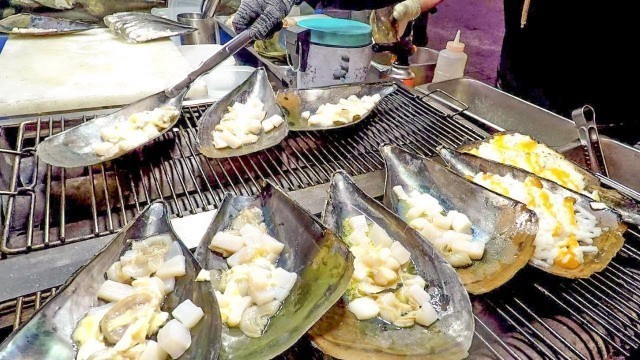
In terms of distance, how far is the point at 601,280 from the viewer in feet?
5.57

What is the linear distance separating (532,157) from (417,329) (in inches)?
58.7

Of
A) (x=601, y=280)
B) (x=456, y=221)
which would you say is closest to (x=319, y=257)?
(x=456, y=221)

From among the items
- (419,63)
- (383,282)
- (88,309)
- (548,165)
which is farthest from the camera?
(419,63)

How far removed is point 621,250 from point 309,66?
92.2 inches

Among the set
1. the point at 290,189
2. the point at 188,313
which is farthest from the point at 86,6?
the point at 188,313

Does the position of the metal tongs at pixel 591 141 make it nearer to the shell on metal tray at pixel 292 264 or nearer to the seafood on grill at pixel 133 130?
the shell on metal tray at pixel 292 264

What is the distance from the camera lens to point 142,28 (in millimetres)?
3844

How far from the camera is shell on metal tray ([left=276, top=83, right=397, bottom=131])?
2.65m

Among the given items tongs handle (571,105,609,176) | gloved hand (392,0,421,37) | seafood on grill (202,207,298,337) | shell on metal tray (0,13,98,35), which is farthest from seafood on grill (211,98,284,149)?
shell on metal tray (0,13,98,35)

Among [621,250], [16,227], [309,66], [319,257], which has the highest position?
[309,66]

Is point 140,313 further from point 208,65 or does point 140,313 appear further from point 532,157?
point 532,157

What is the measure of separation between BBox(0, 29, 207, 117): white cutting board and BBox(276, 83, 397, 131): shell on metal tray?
68 centimetres

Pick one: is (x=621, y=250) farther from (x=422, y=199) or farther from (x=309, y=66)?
(x=309, y=66)

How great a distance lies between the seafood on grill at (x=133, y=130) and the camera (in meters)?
2.11
